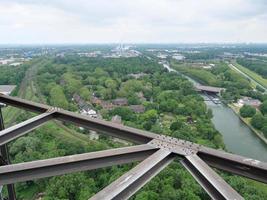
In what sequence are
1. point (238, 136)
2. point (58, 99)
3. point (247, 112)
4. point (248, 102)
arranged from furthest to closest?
point (248, 102) < point (58, 99) < point (247, 112) < point (238, 136)

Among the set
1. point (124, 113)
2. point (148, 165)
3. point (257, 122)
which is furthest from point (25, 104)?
point (257, 122)

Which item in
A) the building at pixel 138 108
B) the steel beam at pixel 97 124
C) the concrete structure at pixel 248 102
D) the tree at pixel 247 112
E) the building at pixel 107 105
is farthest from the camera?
the concrete structure at pixel 248 102

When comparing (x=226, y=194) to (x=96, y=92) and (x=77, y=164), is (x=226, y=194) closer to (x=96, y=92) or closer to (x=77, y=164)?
(x=77, y=164)

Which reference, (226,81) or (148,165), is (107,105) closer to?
(226,81)

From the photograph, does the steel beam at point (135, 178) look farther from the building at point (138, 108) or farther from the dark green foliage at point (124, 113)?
the building at point (138, 108)

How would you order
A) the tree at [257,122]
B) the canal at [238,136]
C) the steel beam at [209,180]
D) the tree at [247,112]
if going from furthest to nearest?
the tree at [247,112] → the tree at [257,122] → the canal at [238,136] → the steel beam at [209,180]

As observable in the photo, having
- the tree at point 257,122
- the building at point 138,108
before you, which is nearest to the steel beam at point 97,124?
the tree at point 257,122
